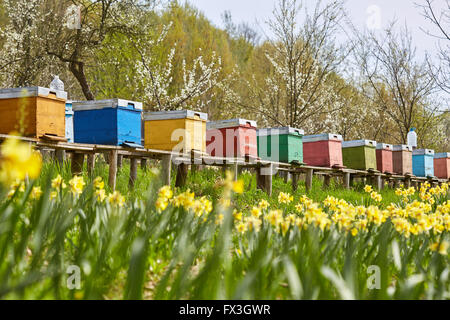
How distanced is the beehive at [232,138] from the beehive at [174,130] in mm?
1162

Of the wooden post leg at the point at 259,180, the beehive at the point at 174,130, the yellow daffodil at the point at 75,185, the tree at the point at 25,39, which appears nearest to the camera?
the yellow daffodil at the point at 75,185

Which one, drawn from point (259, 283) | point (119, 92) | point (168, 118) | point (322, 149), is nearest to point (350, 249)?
point (259, 283)

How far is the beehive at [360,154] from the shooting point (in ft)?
43.9

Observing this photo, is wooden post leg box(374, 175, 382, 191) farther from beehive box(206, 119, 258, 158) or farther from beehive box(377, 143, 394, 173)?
beehive box(206, 119, 258, 158)

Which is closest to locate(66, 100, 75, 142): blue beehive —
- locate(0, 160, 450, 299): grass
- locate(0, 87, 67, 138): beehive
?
locate(0, 87, 67, 138): beehive

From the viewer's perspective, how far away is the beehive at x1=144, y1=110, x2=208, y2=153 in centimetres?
850

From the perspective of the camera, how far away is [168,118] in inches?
337

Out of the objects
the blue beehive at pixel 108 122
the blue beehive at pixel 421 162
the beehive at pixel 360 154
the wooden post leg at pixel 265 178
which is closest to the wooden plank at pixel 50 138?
the blue beehive at pixel 108 122

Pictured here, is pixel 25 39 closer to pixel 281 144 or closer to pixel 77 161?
pixel 77 161

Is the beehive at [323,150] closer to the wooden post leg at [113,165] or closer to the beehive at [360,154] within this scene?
the beehive at [360,154]

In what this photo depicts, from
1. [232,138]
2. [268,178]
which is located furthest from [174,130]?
[268,178]

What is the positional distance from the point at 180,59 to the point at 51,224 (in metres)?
18.8

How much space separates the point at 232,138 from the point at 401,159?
795 cm

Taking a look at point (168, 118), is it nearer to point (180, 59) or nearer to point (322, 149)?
point (322, 149)
